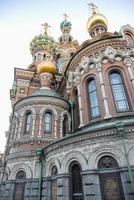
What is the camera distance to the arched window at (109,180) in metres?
6.55

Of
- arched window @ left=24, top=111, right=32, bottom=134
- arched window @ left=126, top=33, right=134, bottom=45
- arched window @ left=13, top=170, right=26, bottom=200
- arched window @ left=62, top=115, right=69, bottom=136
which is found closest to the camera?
arched window @ left=13, top=170, right=26, bottom=200

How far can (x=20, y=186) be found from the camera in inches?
410

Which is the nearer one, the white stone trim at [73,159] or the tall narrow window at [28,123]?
the white stone trim at [73,159]

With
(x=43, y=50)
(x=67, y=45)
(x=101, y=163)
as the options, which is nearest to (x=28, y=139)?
(x=101, y=163)

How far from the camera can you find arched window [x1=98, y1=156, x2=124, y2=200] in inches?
258

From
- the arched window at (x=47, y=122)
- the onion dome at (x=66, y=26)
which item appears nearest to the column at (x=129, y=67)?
the arched window at (x=47, y=122)

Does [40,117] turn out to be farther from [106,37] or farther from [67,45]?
[67,45]

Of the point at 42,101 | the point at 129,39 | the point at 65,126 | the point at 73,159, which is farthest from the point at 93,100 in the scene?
the point at 129,39

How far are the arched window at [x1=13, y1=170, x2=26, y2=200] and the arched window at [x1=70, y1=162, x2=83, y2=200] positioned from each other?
3999mm

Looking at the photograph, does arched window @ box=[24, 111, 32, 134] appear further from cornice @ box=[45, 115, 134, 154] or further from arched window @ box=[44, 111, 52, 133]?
cornice @ box=[45, 115, 134, 154]

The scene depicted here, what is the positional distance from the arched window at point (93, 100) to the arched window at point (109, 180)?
355cm

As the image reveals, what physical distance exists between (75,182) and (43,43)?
23.2 metres

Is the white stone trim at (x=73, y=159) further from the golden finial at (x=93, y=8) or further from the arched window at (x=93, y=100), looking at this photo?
the golden finial at (x=93, y=8)

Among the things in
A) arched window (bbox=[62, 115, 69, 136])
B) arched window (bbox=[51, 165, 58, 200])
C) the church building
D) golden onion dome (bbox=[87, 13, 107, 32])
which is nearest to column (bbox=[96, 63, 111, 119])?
the church building
